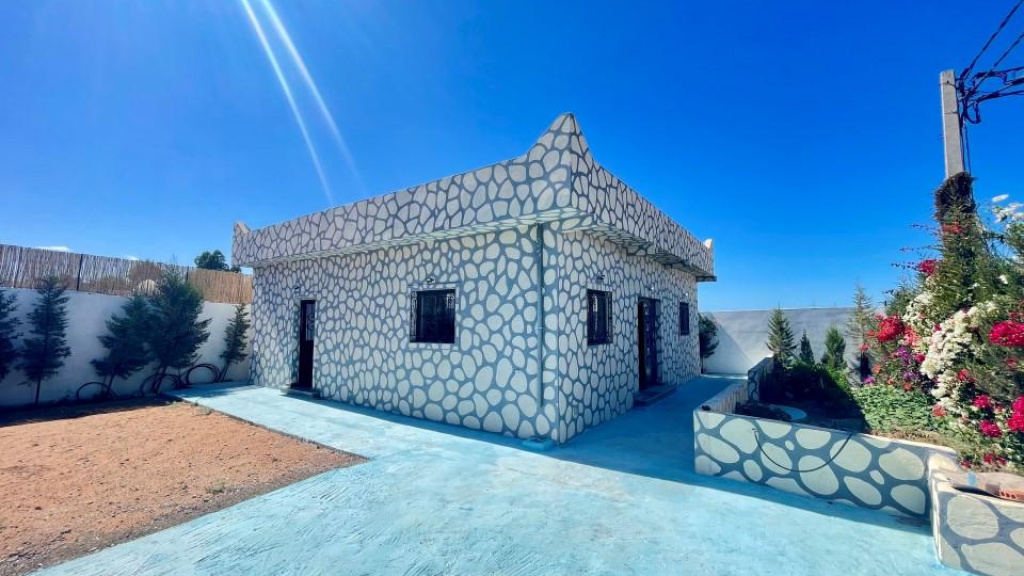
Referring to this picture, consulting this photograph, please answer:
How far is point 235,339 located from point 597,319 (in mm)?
10235

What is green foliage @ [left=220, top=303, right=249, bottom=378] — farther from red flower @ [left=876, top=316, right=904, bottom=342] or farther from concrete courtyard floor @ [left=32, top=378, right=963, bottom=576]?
red flower @ [left=876, top=316, right=904, bottom=342]

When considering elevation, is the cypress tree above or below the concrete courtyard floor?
above

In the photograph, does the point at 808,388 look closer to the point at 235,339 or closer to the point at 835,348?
the point at 835,348

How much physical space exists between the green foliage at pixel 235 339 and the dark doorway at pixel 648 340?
10755 mm

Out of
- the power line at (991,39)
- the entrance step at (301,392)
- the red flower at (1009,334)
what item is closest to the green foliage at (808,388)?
the red flower at (1009,334)

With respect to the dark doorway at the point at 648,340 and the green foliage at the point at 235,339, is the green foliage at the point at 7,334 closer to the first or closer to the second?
the green foliage at the point at 235,339

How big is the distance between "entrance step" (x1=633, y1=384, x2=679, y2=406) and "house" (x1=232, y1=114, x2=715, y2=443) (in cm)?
16

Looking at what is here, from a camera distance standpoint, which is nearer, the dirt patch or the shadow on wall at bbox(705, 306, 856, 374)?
the dirt patch

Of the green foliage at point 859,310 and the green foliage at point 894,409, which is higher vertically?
the green foliage at point 859,310

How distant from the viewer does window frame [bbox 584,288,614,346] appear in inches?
243

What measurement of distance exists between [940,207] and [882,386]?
3680mm

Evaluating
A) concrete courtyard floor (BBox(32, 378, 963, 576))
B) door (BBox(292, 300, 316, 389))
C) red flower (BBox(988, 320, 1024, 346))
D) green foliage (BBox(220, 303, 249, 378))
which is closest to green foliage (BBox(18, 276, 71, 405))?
green foliage (BBox(220, 303, 249, 378))

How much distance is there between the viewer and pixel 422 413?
6.61 m

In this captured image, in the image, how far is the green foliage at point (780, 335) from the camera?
12370mm
